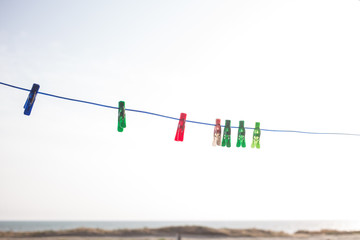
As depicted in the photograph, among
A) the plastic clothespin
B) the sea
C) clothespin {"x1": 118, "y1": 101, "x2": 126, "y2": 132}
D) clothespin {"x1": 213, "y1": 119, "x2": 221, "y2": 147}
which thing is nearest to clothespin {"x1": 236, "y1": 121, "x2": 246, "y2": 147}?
clothespin {"x1": 213, "y1": 119, "x2": 221, "y2": 147}

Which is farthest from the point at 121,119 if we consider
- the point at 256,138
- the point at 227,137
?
the point at 256,138

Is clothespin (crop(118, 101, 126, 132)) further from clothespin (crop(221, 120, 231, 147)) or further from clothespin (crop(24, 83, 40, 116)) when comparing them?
clothespin (crop(221, 120, 231, 147))

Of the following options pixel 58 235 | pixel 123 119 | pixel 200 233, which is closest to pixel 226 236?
pixel 200 233

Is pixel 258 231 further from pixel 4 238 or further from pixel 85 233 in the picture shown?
pixel 4 238

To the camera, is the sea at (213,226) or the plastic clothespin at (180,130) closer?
the plastic clothespin at (180,130)

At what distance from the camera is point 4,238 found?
44.3 ft

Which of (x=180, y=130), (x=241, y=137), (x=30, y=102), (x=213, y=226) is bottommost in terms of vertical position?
(x=213, y=226)

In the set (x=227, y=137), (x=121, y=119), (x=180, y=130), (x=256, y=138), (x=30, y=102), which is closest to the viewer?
(x=30, y=102)

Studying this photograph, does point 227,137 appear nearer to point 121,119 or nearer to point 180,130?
point 180,130

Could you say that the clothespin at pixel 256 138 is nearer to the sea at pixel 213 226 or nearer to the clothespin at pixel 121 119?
the clothespin at pixel 121 119

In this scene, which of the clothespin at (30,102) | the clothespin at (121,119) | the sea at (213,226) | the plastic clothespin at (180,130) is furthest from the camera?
the sea at (213,226)

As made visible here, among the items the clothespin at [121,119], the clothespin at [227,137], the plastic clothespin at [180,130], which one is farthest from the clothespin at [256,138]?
the clothespin at [121,119]

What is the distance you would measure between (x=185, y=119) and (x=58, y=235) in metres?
11.2

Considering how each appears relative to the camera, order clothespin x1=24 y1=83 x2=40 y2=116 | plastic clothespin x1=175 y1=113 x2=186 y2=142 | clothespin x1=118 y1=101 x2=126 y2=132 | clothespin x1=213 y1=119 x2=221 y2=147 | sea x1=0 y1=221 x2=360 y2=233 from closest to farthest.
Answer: clothespin x1=24 y1=83 x2=40 y2=116
clothespin x1=118 y1=101 x2=126 y2=132
plastic clothespin x1=175 y1=113 x2=186 y2=142
clothespin x1=213 y1=119 x2=221 y2=147
sea x1=0 y1=221 x2=360 y2=233
